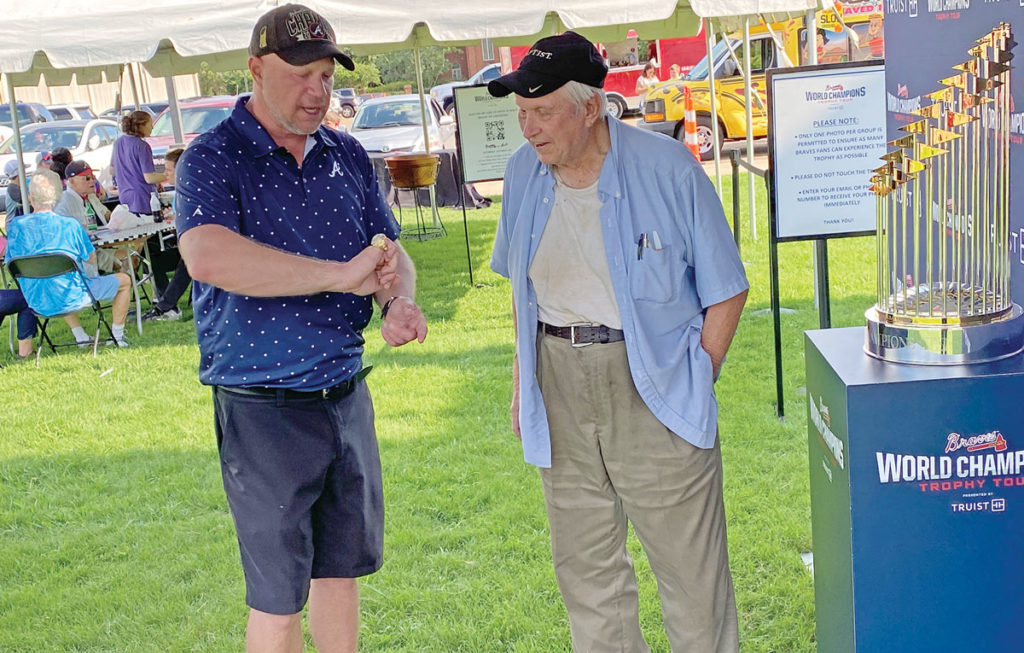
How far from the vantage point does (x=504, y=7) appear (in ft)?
22.1

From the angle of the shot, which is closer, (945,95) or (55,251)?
(945,95)

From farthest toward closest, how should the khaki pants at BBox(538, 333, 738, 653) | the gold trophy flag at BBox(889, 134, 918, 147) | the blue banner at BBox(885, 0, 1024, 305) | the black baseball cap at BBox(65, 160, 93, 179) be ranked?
the black baseball cap at BBox(65, 160, 93, 179) < the khaki pants at BBox(538, 333, 738, 653) < the blue banner at BBox(885, 0, 1024, 305) < the gold trophy flag at BBox(889, 134, 918, 147)

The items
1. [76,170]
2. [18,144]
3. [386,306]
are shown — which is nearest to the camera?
[386,306]

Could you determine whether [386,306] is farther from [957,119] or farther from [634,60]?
[634,60]

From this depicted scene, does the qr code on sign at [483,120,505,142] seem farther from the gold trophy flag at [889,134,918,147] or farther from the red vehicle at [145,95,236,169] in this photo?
the red vehicle at [145,95,236,169]

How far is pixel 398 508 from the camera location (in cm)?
457

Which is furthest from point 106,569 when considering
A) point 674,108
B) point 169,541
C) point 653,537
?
point 674,108

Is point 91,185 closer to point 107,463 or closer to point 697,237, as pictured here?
point 107,463

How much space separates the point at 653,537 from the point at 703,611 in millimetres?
229

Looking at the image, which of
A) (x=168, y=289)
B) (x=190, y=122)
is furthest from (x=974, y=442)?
(x=190, y=122)

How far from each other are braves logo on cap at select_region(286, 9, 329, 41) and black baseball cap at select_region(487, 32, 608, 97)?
0.43 metres

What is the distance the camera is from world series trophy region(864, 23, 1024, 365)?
210 cm

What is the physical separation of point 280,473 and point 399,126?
14.1 metres

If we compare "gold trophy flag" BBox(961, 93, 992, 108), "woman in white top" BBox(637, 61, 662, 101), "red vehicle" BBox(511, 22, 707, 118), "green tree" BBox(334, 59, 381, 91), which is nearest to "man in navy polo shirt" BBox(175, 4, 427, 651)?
"gold trophy flag" BBox(961, 93, 992, 108)
